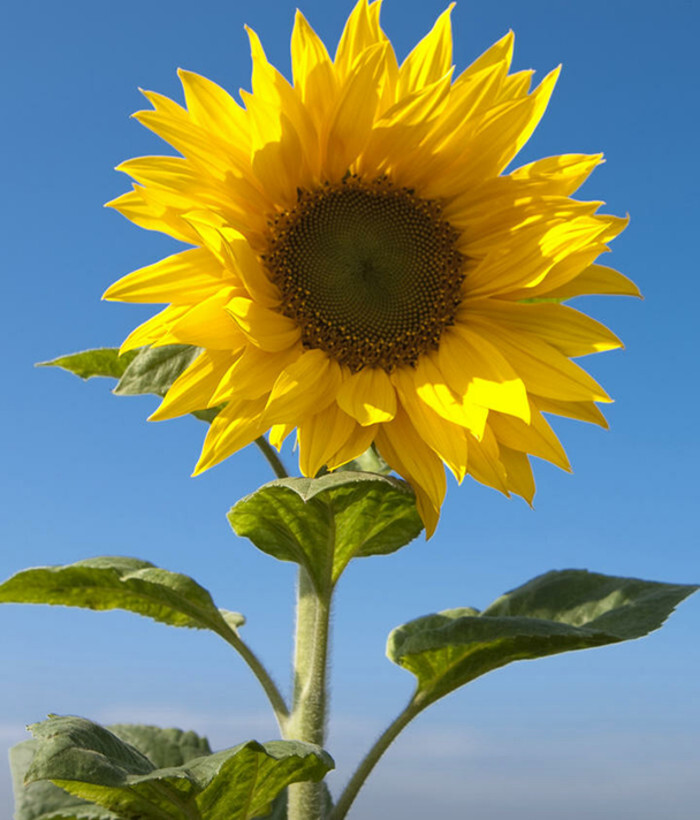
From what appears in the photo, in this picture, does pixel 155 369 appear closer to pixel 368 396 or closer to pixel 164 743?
pixel 368 396

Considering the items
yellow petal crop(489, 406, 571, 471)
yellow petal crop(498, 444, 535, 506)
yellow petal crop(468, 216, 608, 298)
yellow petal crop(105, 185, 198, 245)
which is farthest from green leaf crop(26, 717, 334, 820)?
yellow petal crop(468, 216, 608, 298)

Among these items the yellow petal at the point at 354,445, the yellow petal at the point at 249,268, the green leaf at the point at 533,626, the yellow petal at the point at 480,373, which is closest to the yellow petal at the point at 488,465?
the yellow petal at the point at 480,373

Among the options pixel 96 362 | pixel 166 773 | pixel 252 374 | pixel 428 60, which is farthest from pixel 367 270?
pixel 166 773

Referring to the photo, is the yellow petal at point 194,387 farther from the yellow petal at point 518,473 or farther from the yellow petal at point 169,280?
the yellow petal at point 518,473

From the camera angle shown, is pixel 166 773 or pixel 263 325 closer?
pixel 166 773

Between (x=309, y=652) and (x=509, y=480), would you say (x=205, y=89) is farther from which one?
(x=309, y=652)

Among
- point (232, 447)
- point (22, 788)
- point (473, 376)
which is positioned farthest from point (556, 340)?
point (22, 788)
